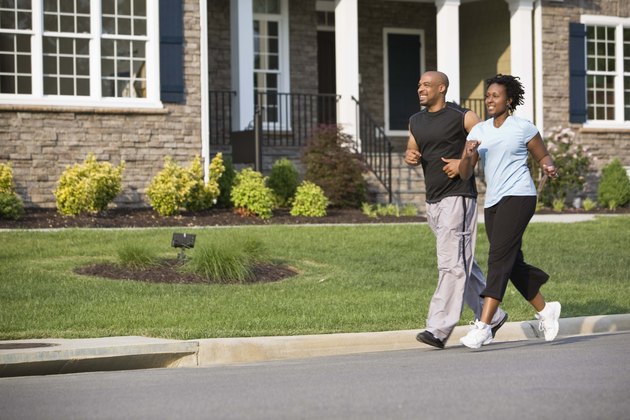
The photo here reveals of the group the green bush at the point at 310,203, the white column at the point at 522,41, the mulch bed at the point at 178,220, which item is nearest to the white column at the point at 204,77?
the mulch bed at the point at 178,220

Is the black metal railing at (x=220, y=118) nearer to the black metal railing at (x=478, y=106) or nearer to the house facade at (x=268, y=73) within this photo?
the house facade at (x=268, y=73)

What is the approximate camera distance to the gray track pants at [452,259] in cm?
809

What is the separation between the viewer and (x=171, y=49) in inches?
728

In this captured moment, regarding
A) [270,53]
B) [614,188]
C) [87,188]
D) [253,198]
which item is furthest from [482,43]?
[87,188]

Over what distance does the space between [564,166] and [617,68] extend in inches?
135

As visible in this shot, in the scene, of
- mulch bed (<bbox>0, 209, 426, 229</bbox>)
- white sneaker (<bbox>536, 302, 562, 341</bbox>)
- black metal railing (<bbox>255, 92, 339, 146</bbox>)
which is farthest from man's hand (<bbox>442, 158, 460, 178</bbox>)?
black metal railing (<bbox>255, 92, 339, 146</bbox>)

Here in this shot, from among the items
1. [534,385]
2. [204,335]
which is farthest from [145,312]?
[534,385]

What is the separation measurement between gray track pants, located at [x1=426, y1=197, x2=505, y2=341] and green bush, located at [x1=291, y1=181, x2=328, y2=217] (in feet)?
30.7

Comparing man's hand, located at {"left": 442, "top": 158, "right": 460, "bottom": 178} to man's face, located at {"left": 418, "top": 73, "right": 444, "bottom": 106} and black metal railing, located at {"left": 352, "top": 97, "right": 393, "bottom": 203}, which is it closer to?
man's face, located at {"left": 418, "top": 73, "right": 444, "bottom": 106}

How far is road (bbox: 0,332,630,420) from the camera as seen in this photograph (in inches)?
221

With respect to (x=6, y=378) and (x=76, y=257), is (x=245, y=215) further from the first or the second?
(x=6, y=378)

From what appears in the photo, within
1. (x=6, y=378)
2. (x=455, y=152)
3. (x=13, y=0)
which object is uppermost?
(x=13, y=0)

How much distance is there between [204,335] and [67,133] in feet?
32.1

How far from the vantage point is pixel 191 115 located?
18781 millimetres
